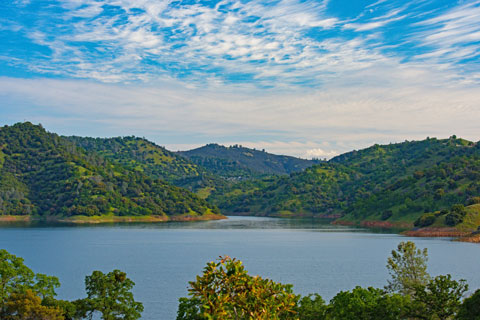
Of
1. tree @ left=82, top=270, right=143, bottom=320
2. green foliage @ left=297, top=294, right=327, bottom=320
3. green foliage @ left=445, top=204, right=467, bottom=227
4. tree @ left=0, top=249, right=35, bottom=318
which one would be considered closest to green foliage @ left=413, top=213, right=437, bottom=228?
green foliage @ left=445, top=204, right=467, bottom=227

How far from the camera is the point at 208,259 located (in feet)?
400

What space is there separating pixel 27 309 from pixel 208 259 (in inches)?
3120

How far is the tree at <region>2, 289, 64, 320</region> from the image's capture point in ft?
146

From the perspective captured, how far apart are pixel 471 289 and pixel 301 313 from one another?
43.4m

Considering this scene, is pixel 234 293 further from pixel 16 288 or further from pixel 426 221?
pixel 426 221

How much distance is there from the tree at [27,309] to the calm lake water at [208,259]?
20646 millimetres

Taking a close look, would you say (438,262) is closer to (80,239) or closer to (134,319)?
(134,319)

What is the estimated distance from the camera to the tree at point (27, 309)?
44469 mm

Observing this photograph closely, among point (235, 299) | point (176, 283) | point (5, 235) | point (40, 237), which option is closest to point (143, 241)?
point (40, 237)

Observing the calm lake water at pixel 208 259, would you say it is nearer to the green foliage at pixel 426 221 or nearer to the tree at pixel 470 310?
the green foliage at pixel 426 221

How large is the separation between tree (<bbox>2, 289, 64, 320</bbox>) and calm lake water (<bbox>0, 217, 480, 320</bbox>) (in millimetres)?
20646

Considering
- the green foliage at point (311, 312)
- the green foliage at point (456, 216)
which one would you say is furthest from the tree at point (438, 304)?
the green foliage at point (456, 216)

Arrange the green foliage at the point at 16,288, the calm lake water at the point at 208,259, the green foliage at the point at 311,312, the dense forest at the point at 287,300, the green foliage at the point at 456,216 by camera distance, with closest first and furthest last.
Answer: the dense forest at the point at 287,300 → the green foliage at the point at 16,288 → the green foliage at the point at 311,312 → the calm lake water at the point at 208,259 → the green foliage at the point at 456,216

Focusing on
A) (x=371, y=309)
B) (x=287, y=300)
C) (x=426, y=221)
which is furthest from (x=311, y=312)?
(x=426, y=221)
